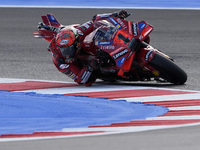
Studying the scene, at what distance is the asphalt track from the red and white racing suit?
810 millimetres

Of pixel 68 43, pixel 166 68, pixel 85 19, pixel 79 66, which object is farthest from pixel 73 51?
pixel 85 19

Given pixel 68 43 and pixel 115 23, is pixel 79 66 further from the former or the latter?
pixel 115 23

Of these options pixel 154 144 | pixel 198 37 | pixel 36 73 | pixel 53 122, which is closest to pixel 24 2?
pixel 198 37

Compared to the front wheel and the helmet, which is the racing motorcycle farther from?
the helmet

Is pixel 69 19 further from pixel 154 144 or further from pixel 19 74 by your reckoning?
pixel 154 144

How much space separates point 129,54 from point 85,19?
7.48 m

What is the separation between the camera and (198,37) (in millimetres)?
12008

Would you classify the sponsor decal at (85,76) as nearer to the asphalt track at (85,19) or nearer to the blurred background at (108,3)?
the asphalt track at (85,19)

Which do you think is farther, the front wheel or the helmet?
the helmet

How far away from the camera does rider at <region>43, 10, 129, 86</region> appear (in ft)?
24.1

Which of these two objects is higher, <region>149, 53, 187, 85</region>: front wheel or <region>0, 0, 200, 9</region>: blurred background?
<region>149, 53, 187, 85</region>: front wheel

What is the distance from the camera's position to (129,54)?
7.16m

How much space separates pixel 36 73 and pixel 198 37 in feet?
15.2

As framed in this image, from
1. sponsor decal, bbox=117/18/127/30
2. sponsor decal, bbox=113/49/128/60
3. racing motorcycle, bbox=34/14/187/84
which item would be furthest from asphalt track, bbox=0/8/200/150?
sponsor decal, bbox=117/18/127/30
